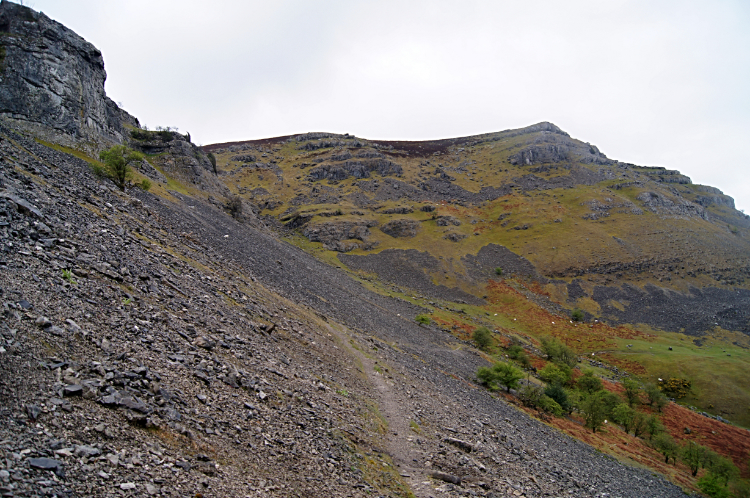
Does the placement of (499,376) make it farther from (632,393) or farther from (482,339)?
(632,393)

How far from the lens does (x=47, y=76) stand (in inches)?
1507

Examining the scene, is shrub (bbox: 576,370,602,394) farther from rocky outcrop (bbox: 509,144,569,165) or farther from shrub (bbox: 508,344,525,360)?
rocky outcrop (bbox: 509,144,569,165)

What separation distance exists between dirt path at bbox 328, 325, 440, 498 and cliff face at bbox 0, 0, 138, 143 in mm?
40873

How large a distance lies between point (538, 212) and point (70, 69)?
128424 mm

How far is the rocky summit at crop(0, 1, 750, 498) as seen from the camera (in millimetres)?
7324

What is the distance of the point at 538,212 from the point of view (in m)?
126

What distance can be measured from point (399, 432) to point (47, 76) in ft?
170

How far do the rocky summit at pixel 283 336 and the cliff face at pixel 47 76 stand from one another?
0.74 feet

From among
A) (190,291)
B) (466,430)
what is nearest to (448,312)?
(466,430)

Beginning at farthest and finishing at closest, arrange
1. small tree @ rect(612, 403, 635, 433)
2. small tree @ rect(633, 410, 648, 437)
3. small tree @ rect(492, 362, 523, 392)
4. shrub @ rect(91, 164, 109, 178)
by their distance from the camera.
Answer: small tree @ rect(633, 410, 648, 437) → small tree @ rect(612, 403, 635, 433) → small tree @ rect(492, 362, 523, 392) → shrub @ rect(91, 164, 109, 178)

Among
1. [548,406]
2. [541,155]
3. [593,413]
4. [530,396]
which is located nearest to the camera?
[548,406]

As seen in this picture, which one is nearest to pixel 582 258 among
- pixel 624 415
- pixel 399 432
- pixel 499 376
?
pixel 624 415

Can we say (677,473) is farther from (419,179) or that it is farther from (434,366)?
(419,179)

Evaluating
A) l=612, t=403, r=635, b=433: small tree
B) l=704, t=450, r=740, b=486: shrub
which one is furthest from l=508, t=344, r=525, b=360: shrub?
l=704, t=450, r=740, b=486: shrub
